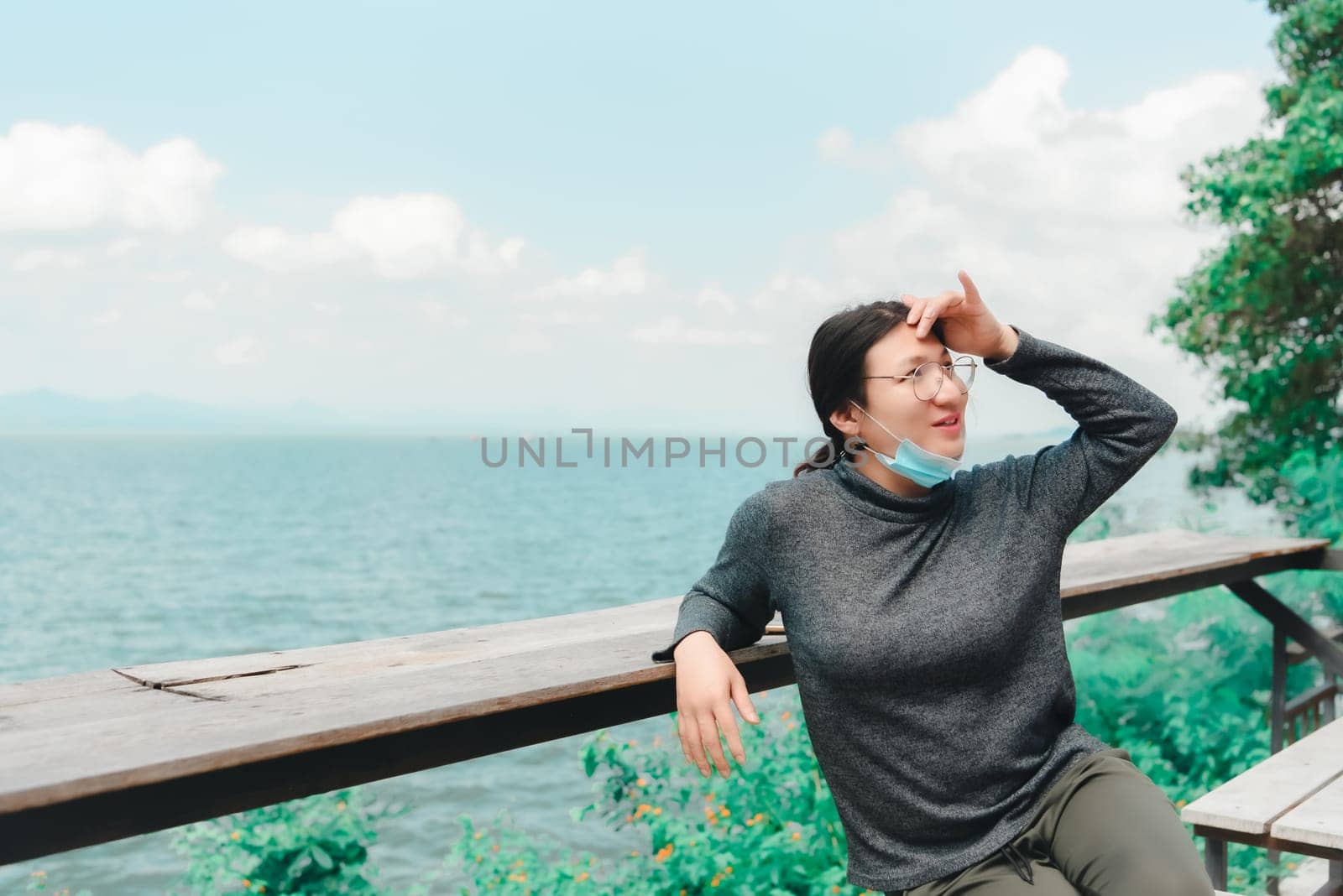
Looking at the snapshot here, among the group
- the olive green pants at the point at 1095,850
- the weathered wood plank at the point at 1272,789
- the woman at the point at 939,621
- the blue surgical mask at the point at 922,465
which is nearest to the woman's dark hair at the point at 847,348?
the woman at the point at 939,621

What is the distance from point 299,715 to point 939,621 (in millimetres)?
867

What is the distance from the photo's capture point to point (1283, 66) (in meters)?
6.89

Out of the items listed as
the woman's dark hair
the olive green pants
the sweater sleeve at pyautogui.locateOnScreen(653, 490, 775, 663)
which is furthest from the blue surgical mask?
the olive green pants

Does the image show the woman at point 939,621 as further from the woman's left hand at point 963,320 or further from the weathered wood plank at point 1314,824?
the weathered wood plank at point 1314,824

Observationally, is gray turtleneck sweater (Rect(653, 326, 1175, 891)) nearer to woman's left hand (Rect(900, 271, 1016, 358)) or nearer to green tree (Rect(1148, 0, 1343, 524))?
woman's left hand (Rect(900, 271, 1016, 358))

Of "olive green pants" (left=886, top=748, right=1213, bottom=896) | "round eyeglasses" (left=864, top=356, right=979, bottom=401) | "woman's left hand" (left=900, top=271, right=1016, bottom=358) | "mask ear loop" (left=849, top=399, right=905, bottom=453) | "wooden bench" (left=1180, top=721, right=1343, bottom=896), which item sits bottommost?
"wooden bench" (left=1180, top=721, right=1343, bottom=896)

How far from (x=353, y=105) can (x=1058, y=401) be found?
72.5 m

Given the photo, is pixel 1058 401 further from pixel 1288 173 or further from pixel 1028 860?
pixel 1288 173

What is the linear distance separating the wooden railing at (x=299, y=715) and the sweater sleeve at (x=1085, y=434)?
49 cm

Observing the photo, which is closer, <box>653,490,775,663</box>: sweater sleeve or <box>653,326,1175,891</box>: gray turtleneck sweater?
<box>653,326,1175,891</box>: gray turtleneck sweater

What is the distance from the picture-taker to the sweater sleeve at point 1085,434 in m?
1.79

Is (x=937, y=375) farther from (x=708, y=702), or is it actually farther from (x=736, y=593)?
(x=708, y=702)

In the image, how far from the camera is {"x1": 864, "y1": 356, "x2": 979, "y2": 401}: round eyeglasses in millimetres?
1818

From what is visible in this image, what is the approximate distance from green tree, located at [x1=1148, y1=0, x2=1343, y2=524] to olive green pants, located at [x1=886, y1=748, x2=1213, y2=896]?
17.3 ft
